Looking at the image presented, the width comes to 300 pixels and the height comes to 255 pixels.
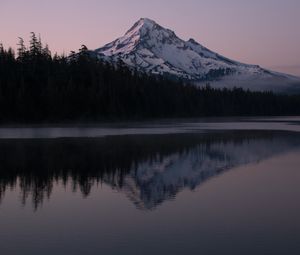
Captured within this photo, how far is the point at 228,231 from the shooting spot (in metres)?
14.7

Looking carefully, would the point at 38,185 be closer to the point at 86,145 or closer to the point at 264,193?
the point at 264,193

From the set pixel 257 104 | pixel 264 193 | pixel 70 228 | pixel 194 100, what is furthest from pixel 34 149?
pixel 257 104

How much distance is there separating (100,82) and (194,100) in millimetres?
48223

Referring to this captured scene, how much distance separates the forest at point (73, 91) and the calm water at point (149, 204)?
62.0 m

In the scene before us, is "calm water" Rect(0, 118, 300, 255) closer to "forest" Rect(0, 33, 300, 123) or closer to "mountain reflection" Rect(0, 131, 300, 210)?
"mountain reflection" Rect(0, 131, 300, 210)

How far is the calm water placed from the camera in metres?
13.5

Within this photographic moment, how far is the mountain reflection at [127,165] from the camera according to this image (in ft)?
72.9

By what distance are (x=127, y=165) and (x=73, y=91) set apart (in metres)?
72.2

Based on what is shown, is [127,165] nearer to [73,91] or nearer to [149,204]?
[149,204]

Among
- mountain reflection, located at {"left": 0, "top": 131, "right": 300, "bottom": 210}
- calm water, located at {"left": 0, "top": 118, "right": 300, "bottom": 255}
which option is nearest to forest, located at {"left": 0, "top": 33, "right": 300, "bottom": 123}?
mountain reflection, located at {"left": 0, "top": 131, "right": 300, "bottom": 210}

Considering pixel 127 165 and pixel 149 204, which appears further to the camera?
pixel 127 165

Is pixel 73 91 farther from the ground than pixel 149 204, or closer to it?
farther from the ground

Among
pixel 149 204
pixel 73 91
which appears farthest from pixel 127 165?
pixel 73 91

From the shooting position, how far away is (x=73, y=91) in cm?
10100
